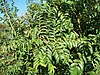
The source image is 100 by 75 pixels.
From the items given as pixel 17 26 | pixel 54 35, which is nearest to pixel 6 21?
pixel 17 26

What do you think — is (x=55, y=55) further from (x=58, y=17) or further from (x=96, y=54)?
(x=58, y=17)

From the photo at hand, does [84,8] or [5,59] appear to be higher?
[84,8]

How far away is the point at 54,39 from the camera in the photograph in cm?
226

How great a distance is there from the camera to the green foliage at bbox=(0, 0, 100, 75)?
82.1 inches

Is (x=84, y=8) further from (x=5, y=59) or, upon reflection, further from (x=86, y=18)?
(x=5, y=59)

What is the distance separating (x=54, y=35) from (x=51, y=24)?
0.15 m

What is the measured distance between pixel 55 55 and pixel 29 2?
122 centimetres

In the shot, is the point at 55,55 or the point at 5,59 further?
the point at 5,59

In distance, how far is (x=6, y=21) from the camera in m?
2.91

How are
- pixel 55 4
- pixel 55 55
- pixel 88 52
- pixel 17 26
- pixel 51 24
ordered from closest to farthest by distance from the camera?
pixel 55 55 < pixel 88 52 < pixel 51 24 < pixel 55 4 < pixel 17 26

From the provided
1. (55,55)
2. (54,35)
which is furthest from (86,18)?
(55,55)

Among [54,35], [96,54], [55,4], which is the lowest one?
[96,54]

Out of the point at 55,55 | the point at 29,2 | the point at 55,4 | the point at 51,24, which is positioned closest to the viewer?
the point at 55,55

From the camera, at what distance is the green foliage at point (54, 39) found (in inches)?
82.1
